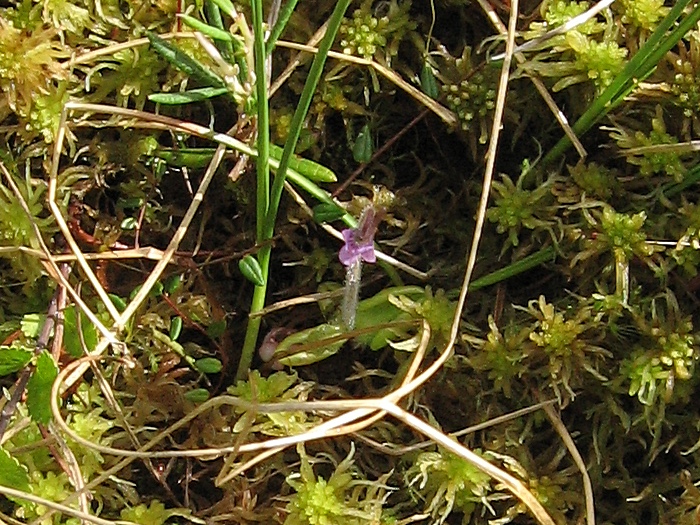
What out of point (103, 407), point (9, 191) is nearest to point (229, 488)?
point (103, 407)

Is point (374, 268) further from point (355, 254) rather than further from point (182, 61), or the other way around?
point (182, 61)

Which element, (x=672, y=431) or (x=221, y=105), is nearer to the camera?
(x=672, y=431)

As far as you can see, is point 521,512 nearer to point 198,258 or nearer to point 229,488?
point 229,488

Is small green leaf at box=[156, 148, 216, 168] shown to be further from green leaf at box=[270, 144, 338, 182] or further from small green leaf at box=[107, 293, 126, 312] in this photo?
small green leaf at box=[107, 293, 126, 312]

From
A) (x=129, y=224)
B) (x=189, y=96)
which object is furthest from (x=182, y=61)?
(x=129, y=224)

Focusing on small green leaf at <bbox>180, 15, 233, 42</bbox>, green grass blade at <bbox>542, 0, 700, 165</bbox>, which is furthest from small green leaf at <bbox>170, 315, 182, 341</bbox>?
green grass blade at <bbox>542, 0, 700, 165</bbox>

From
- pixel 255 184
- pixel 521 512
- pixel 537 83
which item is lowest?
pixel 521 512
